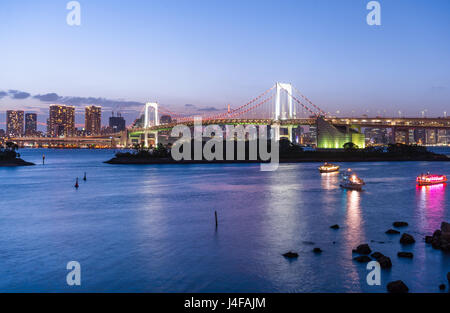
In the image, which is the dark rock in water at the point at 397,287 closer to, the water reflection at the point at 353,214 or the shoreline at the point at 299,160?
the water reflection at the point at 353,214

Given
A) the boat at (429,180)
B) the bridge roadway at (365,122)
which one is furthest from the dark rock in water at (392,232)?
the bridge roadway at (365,122)

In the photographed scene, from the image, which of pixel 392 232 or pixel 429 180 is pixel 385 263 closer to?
pixel 392 232

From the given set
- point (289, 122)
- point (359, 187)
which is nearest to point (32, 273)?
point (359, 187)

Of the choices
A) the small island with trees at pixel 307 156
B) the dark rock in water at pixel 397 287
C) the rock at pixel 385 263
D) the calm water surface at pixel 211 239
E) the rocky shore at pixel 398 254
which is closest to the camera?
the dark rock in water at pixel 397 287

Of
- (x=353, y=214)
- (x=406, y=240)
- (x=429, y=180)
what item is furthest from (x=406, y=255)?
(x=429, y=180)

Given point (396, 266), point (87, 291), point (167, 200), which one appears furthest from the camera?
point (167, 200)
